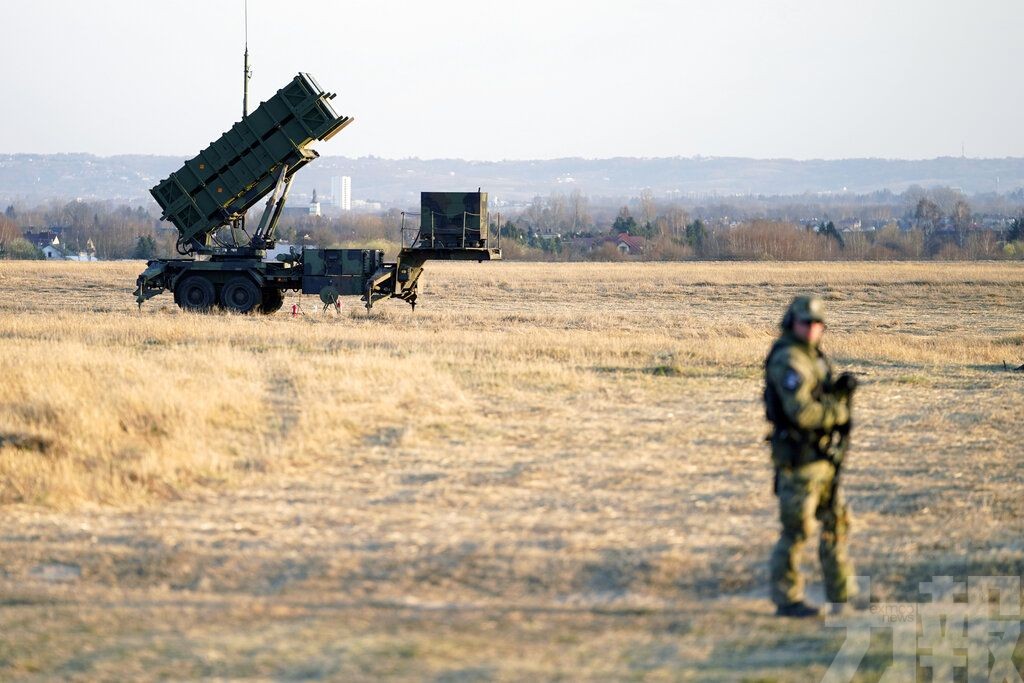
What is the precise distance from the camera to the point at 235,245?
24703 millimetres

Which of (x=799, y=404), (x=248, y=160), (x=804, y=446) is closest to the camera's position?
(x=799, y=404)

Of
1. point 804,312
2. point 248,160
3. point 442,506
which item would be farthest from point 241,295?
point 804,312

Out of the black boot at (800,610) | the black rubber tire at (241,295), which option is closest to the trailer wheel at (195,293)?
the black rubber tire at (241,295)

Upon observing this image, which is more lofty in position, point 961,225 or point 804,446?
point 961,225

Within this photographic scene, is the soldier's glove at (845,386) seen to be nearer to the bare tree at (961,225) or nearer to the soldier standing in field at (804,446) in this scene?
the soldier standing in field at (804,446)

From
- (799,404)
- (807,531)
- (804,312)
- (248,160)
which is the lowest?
(807,531)

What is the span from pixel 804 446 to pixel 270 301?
19.8 metres

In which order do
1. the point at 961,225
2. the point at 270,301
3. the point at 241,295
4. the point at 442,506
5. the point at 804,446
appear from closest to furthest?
the point at 804,446 → the point at 442,506 → the point at 241,295 → the point at 270,301 → the point at 961,225

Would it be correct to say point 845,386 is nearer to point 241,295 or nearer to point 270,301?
point 241,295

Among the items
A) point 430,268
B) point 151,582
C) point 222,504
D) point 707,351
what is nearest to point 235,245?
point 707,351

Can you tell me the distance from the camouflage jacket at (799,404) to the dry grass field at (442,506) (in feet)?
3.16

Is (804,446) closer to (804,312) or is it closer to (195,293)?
(804,312)

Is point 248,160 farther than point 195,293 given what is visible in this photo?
No

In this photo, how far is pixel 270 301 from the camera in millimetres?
25016
